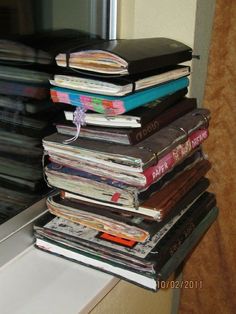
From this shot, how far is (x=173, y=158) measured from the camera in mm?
920

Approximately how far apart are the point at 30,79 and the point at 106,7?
35cm

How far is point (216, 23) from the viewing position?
1.12 m

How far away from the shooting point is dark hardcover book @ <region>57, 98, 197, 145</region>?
2.80ft

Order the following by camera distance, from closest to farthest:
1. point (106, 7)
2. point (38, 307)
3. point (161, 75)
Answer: point (38, 307)
point (161, 75)
point (106, 7)

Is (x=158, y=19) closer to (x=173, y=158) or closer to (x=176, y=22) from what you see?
(x=176, y=22)

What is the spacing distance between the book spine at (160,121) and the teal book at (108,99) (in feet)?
0.15

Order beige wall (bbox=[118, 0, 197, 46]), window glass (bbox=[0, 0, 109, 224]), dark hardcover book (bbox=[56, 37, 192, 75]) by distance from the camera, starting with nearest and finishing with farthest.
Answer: dark hardcover book (bbox=[56, 37, 192, 75])
window glass (bbox=[0, 0, 109, 224])
beige wall (bbox=[118, 0, 197, 46])

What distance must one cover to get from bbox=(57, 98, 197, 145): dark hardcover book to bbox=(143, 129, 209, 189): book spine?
6 centimetres

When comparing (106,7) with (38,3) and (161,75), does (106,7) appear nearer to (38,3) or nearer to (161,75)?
(38,3)

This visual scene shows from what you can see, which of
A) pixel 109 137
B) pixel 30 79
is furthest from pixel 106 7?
pixel 109 137

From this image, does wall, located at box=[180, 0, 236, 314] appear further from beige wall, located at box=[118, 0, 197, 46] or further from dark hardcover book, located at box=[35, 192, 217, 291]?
dark hardcover book, located at box=[35, 192, 217, 291]

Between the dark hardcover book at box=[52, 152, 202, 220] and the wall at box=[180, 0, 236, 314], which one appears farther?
the wall at box=[180, 0, 236, 314]

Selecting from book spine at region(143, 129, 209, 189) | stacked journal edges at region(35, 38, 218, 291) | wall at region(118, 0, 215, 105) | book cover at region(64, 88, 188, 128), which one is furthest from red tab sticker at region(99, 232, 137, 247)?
wall at region(118, 0, 215, 105)

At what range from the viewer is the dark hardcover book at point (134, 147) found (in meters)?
0.82
